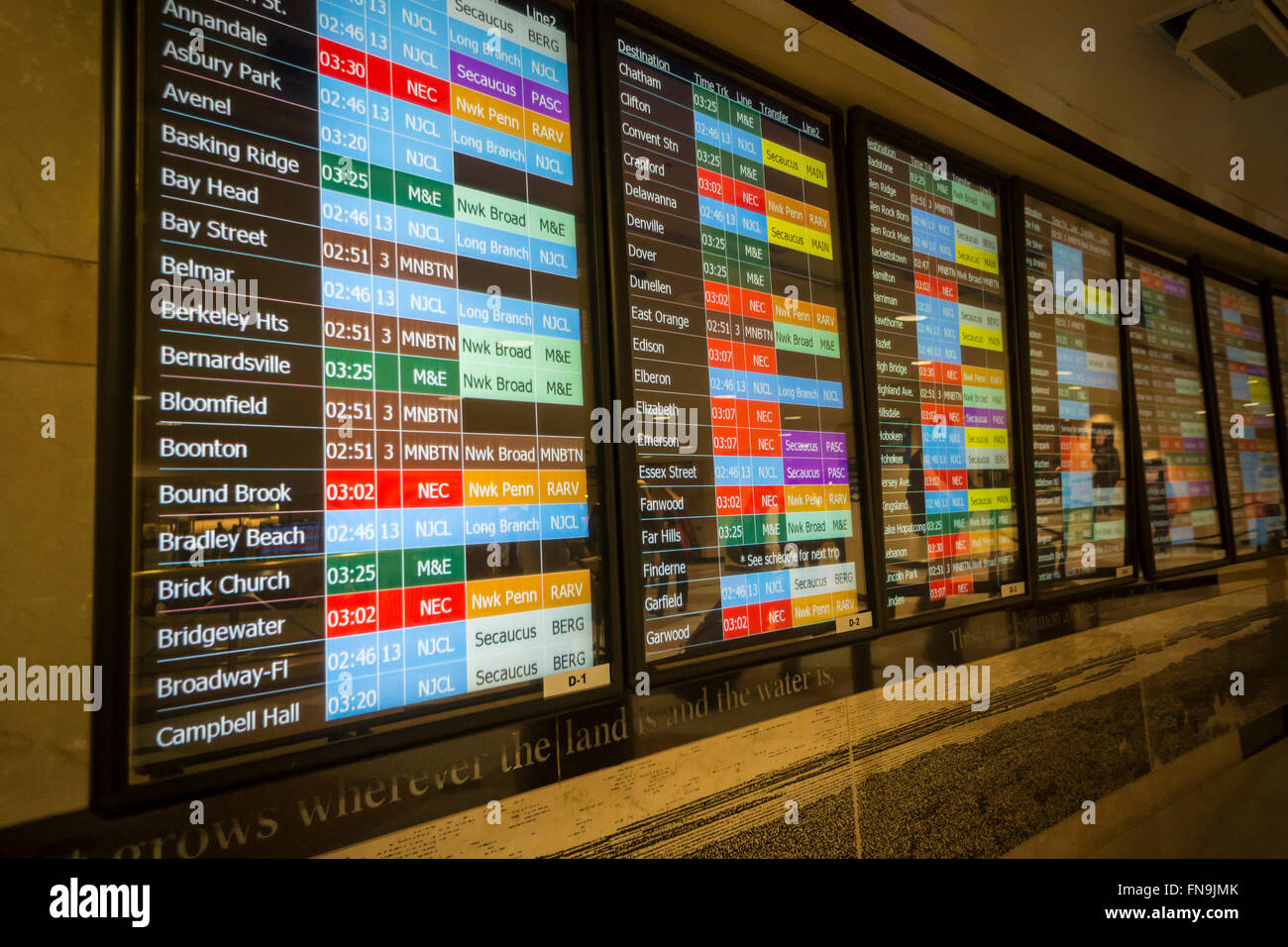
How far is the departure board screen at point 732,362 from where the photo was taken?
1470 mm

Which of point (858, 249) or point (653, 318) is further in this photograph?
point (858, 249)

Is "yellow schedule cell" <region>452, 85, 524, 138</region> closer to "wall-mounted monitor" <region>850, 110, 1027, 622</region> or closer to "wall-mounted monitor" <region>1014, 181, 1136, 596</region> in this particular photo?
"wall-mounted monitor" <region>850, 110, 1027, 622</region>

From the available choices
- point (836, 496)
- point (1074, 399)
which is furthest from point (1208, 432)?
point (836, 496)

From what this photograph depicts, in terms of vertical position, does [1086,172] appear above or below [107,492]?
above

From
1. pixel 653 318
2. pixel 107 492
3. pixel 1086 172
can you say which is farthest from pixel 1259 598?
pixel 107 492

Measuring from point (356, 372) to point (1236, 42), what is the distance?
3.08 m

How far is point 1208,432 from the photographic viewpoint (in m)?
3.23

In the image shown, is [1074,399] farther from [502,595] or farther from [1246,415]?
[502,595]

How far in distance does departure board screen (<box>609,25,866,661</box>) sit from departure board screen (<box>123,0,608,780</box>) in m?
0.14

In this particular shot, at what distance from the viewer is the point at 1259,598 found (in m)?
3.51

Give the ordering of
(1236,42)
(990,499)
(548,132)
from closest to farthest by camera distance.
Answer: (548,132)
(990,499)
(1236,42)

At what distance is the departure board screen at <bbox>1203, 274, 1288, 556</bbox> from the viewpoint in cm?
336
